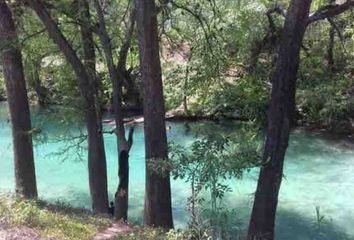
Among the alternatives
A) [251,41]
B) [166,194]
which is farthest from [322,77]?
[166,194]

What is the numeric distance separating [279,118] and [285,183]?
770 centimetres

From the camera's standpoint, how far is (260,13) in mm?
20422

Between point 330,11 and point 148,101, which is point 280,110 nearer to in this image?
point 330,11

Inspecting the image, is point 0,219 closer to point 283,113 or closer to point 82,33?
point 283,113

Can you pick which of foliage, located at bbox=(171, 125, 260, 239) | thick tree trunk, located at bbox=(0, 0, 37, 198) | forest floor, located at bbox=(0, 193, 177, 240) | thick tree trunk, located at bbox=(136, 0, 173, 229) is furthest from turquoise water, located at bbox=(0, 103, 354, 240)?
forest floor, located at bbox=(0, 193, 177, 240)

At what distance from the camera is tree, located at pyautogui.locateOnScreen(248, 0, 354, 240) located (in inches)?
300

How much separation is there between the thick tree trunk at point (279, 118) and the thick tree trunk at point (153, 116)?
1.46 metres

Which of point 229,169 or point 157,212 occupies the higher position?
point 229,169

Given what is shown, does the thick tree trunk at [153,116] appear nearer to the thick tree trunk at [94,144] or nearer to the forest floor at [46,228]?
the forest floor at [46,228]

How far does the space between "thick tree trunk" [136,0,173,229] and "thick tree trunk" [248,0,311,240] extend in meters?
1.46

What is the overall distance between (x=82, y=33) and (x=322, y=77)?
1480 cm

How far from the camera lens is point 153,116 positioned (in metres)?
8.52

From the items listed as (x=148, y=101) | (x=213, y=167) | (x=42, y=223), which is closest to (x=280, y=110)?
(x=213, y=167)

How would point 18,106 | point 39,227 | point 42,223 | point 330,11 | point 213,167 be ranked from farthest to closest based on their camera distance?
point 18,106 → point 330,11 → point 213,167 → point 42,223 → point 39,227
